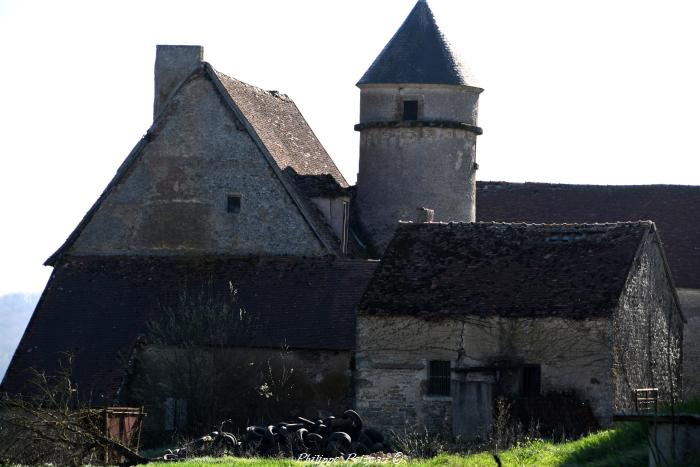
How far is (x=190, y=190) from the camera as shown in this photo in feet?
126

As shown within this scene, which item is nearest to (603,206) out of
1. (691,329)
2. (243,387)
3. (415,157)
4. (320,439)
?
(691,329)

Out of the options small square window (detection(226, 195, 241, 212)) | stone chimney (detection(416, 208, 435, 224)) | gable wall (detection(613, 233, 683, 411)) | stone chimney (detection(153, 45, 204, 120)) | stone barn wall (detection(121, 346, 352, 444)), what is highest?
stone chimney (detection(153, 45, 204, 120))

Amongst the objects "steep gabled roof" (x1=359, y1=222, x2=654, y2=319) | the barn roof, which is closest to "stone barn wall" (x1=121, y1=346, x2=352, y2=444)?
the barn roof

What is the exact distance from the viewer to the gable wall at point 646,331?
101ft

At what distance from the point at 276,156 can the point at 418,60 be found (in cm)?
427

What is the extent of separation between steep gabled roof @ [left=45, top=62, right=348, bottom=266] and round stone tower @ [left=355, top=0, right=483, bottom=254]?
139 cm

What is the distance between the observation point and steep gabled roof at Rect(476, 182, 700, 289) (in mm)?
43375

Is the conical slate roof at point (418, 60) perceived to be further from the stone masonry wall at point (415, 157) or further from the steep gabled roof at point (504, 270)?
the steep gabled roof at point (504, 270)

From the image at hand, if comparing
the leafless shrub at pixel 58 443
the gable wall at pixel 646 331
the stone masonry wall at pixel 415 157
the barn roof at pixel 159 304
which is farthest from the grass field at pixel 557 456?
the stone masonry wall at pixel 415 157

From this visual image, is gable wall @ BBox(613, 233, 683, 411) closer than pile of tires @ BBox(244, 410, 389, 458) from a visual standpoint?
No

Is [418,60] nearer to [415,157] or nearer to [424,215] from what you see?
[415,157]

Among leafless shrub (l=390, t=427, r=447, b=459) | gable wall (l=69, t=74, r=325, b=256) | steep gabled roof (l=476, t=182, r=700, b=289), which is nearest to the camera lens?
leafless shrub (l=390, t=427, r=447, b=459)

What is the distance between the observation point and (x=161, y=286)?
37344 millimetres

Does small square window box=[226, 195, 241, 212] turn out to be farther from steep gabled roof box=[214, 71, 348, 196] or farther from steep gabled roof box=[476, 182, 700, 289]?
steep gabled roof box=[476, 182, 700, 289]
